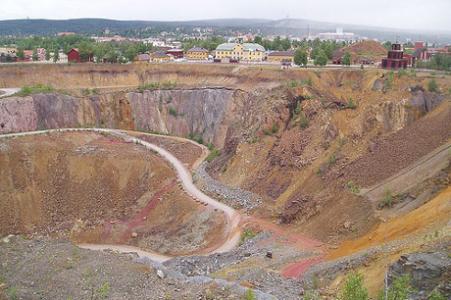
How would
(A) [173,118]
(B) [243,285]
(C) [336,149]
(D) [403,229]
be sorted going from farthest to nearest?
(A) [173,118], (C) [336,149], (D) [403,229], (B) [243,285]

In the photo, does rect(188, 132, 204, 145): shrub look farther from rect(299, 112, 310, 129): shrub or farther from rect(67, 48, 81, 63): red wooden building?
rect(67, 48, 81, 63): red wooden building

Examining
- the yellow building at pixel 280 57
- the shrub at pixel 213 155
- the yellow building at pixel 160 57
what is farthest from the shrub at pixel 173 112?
the yellow building at pixel 280 57

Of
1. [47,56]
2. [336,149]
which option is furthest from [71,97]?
[336,149]

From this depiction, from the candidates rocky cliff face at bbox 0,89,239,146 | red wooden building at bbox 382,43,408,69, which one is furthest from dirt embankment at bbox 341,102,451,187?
rocky cliff face at bbox 0,89,239,146

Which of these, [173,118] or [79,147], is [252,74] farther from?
[79,147]

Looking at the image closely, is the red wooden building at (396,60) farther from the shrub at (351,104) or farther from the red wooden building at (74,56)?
the red wooden building at (74,56)

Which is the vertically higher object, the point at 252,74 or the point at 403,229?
the point at 252,74
